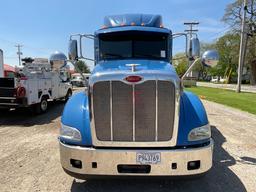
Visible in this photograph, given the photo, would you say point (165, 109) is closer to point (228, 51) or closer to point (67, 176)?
point (67, 176)

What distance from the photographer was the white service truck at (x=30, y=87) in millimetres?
10594

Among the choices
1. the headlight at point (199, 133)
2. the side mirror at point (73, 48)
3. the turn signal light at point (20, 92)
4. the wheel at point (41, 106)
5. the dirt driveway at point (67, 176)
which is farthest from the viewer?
the wheel at point (41, 106)

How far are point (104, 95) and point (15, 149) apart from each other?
396 cm

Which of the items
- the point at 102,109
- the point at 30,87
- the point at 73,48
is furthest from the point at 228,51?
the point at 102,109

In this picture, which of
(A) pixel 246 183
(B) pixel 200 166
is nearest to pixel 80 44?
(B) pixel 200 166

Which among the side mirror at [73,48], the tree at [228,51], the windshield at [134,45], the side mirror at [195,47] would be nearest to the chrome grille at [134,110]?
the windshield at [134,45]

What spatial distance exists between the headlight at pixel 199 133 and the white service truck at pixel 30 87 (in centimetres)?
668

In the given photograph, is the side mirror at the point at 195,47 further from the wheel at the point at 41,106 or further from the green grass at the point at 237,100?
the green grass at the point at 237,100

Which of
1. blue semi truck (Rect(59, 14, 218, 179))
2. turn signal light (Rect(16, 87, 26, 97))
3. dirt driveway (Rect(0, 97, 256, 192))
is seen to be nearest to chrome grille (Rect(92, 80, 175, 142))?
blue semi truck (Rect(59, 14, 218, 179))

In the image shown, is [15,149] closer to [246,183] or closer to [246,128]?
[246,183]

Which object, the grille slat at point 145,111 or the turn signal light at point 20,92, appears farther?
the turn signal light at point 20,92

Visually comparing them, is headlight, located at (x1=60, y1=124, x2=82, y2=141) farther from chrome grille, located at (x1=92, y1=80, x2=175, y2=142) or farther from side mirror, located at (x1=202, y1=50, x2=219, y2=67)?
side mirror, located at (x1=202, y1=50, x2=219, y2=67)

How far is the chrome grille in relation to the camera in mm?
3604

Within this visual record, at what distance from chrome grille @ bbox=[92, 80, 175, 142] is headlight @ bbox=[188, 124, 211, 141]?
1.01ft
